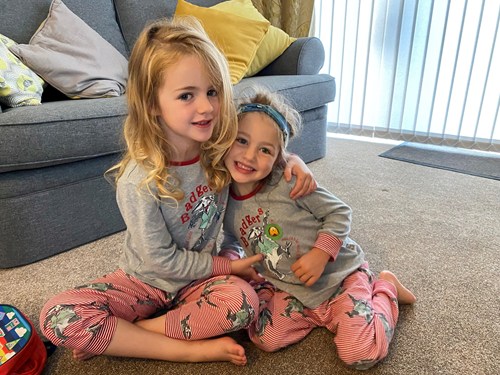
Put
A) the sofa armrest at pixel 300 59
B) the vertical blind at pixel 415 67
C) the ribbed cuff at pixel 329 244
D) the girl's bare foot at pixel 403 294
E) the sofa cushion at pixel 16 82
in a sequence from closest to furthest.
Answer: the ribbed cuff at pixel 329 244
the girl's bare foot at pixel 403 294
the sofa cushion at pixel 16 82
the sofa armrest at pixel 300 59
the vertical blind at pixel 415 67

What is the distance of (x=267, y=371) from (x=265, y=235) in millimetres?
291

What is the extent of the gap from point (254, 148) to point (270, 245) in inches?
9.3

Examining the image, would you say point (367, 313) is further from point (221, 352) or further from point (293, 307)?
point (221, 352)

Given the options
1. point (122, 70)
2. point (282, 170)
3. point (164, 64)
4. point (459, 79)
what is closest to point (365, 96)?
point (459, 79)

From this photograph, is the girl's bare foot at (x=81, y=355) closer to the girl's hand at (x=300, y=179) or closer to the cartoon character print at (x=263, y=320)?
the cartoon character print at (x=263, y=320)

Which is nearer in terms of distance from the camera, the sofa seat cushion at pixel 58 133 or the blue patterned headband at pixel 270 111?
the blue patterned headband at pixel 270 111

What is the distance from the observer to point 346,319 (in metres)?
0.80

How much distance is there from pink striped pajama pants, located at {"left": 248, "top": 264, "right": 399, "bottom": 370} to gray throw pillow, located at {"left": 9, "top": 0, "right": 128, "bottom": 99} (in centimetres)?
109

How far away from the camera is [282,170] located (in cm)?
88

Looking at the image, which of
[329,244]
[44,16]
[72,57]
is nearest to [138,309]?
[329,244]

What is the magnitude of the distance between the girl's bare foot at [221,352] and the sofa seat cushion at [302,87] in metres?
1.05

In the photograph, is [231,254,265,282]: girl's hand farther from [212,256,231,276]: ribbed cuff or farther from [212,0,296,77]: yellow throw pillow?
[212,0,296,77]: yellow throw pillow

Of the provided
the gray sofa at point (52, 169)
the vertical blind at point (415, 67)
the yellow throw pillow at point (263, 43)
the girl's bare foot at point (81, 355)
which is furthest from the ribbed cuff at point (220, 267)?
the vertical blind at point (415, 67)

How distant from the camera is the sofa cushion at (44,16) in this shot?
150 centimetres
